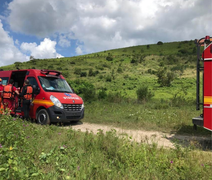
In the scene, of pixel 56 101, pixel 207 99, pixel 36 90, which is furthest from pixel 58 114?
pixel 207 99

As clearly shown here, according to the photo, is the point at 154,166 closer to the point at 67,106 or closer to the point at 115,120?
the point at 67,106

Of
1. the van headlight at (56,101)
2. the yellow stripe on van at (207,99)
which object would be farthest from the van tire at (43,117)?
the yellow stripe on van at (207,99)

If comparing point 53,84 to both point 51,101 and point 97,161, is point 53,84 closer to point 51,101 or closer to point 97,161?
point 51,101

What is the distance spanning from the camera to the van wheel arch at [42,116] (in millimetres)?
8086

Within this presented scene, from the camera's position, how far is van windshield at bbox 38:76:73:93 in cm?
870

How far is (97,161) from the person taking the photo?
400 centimetres

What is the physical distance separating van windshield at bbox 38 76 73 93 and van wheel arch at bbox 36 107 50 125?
951mm

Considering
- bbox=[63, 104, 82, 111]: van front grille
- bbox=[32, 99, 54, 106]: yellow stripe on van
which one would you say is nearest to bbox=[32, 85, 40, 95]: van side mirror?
bbox=[32, 99, 54, 106]: yellow stripe on van

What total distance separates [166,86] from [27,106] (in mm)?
22806

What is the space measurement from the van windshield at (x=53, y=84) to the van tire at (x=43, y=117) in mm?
1006

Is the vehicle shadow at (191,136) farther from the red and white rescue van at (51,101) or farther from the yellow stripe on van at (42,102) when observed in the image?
the yellow stripe on van at (42,102)

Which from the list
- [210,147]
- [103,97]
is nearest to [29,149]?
[210,147]

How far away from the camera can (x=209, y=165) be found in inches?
160

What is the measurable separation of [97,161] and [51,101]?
468cm
